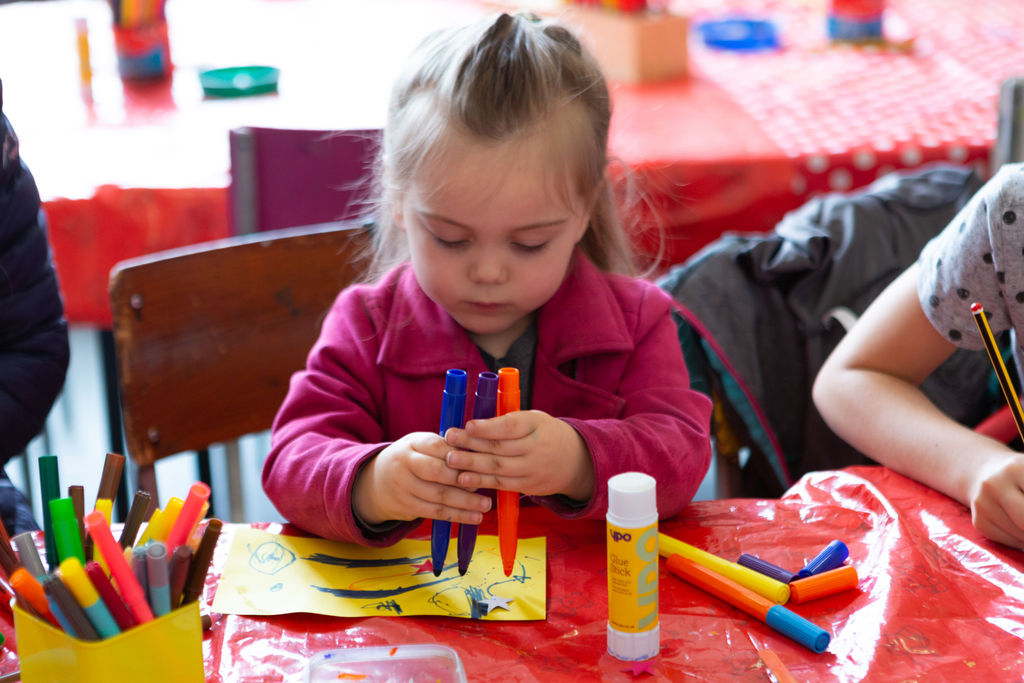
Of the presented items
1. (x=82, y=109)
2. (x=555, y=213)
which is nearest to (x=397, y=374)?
(x=555, y=213)

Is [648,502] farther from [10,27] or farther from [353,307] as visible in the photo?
[10,27]

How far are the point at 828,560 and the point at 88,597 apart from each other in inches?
20.5

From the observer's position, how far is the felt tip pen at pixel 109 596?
0.57 m

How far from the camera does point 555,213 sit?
3.01ft

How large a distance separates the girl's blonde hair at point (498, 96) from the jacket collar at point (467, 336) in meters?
Result: 0.09

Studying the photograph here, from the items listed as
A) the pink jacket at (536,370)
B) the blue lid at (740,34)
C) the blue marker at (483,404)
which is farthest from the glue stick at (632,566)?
the blue lid at (740,34)

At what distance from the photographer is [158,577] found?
0.58m

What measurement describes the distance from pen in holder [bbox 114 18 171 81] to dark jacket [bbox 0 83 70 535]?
152 centimetres

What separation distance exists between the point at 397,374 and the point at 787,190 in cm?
117

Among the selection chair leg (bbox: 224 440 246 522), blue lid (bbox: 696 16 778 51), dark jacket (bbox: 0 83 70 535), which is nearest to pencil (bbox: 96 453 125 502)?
dark jacket (bbox: 0 83 70 535)

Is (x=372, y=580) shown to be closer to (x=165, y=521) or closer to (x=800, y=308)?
(x=165, y=521)

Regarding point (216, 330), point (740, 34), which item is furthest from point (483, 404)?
point (740, 34)

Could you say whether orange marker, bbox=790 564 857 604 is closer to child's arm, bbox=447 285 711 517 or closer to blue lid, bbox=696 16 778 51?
child's arm, bbox=447 285 711 517

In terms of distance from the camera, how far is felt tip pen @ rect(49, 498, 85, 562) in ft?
1.90
